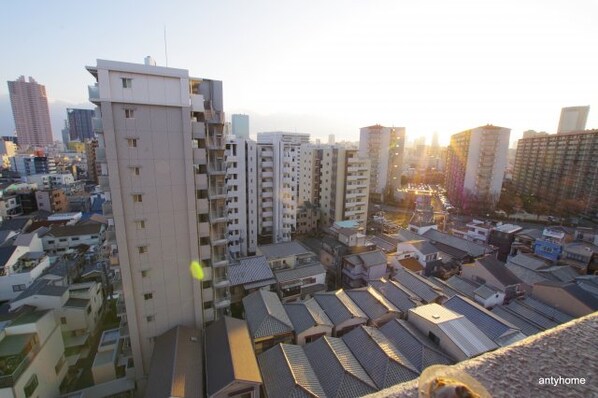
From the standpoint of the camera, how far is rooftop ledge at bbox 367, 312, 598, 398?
1943 millimetres

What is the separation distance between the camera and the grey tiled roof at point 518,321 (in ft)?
48.8

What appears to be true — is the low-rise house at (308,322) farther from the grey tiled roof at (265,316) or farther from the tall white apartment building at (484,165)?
the tall white apartment building at (484,165)

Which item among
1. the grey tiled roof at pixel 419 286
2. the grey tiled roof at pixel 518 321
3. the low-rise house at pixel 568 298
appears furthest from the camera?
the grey tiled roof at pixel 419 286

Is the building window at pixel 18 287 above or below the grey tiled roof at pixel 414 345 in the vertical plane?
below

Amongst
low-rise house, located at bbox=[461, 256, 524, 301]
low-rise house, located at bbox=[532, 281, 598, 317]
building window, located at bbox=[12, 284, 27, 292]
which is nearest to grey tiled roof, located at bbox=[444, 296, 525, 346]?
low-rise house, located at bbox=[461, 256, 524, 301]

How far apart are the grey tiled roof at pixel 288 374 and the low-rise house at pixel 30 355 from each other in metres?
9.27

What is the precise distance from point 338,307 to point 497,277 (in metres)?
12.7

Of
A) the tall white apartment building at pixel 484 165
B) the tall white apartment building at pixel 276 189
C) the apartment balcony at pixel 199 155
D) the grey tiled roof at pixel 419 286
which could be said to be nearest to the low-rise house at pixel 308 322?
the grey tiled roof at pixel 419 286

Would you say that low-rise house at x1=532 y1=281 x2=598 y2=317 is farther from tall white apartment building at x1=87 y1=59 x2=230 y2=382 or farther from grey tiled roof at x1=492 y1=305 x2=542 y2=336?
tall white apartment building at x1=87 y1=59 x2=230 y2=382

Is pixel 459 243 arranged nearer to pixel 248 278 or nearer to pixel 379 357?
pixel 379 357

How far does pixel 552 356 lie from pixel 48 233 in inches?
1464

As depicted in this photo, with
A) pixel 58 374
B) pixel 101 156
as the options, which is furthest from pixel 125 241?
pixel 58 374

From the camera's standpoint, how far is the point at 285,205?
28.8 metres

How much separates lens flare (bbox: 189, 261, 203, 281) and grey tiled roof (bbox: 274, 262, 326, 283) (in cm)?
692
